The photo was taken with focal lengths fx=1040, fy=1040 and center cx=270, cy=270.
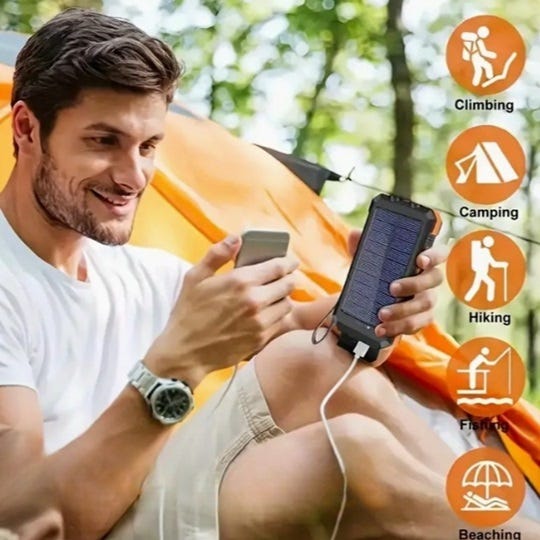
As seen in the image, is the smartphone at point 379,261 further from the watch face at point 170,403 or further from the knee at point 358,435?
the watch face at point 170,403

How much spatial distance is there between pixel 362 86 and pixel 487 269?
0.72 feet

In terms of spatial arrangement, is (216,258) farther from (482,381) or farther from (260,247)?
(482,381)

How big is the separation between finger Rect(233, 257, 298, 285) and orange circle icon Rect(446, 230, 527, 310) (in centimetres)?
18

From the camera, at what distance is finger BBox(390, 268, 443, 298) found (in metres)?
0.93

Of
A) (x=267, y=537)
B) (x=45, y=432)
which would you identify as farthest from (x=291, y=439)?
(x=45, y=432)

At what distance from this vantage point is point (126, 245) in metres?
0.99

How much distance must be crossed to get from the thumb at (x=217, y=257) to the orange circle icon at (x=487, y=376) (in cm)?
28

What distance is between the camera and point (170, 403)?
835mm

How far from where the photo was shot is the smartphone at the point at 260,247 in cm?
86

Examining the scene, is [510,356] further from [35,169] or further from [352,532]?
[35,169]

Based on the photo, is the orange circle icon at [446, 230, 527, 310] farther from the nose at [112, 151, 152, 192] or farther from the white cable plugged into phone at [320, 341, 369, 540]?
the nose at [112, 151, 152, 192]

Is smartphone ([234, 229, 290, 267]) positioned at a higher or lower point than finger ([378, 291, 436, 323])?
higher

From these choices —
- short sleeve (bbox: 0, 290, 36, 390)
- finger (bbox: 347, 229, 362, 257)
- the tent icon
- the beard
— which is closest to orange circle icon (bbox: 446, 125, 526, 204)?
the tent icon

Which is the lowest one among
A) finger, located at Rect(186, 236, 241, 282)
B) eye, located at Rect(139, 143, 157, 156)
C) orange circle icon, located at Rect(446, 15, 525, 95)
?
finger, located at Rect(186, 236, 241, 282)
